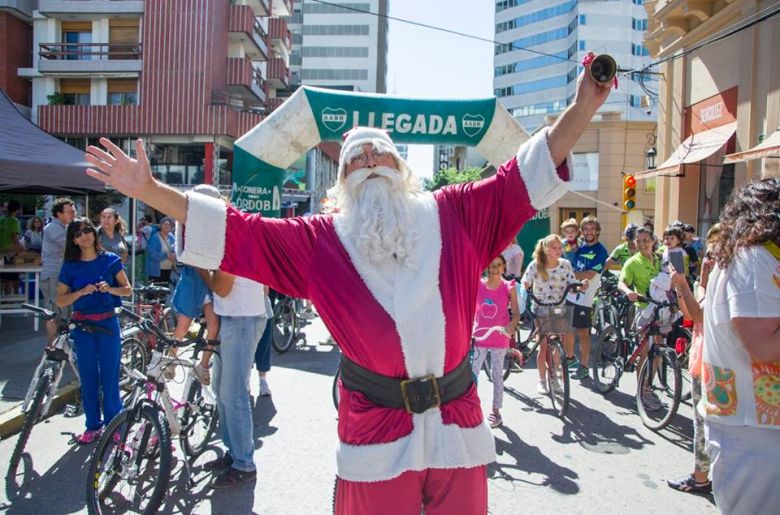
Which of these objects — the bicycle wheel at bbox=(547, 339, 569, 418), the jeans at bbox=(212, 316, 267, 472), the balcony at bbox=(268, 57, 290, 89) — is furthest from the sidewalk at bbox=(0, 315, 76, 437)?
the balcony at bbox=(268, 57, 290, 89)

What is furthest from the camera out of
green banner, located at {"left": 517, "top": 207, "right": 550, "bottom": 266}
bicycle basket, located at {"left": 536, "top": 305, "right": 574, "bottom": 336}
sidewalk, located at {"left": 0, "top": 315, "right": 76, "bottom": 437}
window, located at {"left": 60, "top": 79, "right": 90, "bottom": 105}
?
window, located at {"left": 60, "top": 79, "right": 90, "bottom": 105}

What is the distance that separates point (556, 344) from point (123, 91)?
28.7 metres

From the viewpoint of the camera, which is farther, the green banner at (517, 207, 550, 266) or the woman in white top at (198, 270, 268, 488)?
the green banner at (517, 207, 550, 266)

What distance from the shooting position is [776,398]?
236 centimetres

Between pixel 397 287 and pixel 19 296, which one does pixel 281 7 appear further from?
pixel 397 287

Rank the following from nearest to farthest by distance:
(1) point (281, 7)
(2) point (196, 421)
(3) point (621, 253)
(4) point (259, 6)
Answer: (2) point (196, 421)
(3) point (621, 253)
(4) point (259, 6)
(1) point (281, 7)

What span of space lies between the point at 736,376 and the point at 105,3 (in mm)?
32129

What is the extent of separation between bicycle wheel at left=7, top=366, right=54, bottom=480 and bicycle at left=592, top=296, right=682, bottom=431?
17.1 feet

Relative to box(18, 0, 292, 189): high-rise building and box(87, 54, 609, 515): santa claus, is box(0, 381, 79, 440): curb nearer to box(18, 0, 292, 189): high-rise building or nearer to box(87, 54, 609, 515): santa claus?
box(87, 54, 609, 515): santa claus

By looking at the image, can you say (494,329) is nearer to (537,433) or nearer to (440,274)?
(537,433)

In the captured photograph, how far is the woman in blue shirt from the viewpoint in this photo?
5078 mm

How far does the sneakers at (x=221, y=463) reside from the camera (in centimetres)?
461

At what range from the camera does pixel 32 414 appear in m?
4.76

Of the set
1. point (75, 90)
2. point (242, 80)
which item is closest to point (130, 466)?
point (242, 80)
